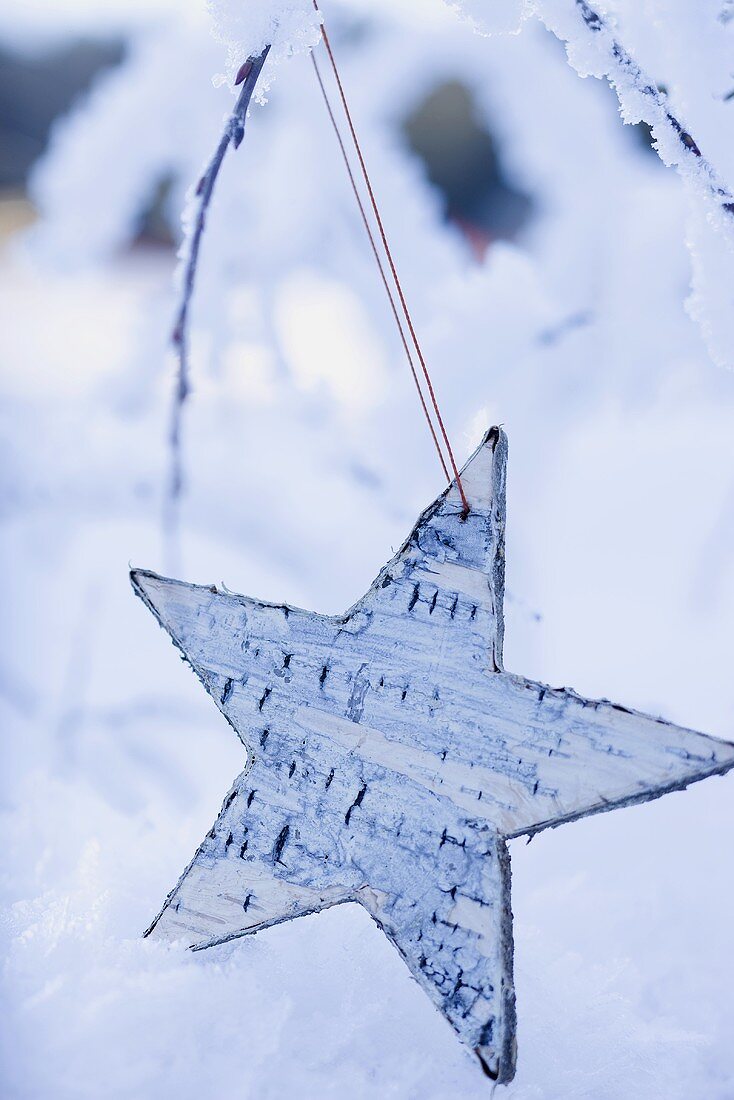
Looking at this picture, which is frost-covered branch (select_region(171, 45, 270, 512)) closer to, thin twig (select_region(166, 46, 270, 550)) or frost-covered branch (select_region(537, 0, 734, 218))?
thin twig (select_region(166, 46, 270, 550))

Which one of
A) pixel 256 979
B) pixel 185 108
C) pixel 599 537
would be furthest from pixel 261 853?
pixel 185 108

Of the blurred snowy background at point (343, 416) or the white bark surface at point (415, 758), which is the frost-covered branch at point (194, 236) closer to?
the blurred snowy background at point (343, 416)

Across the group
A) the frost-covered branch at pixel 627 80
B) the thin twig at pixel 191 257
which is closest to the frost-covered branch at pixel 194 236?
the thin twig at pixel 191 257

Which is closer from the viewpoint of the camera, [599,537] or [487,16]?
[487,16]

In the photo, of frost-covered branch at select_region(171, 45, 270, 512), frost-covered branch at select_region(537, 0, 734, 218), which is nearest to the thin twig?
frost-covered branch at select_region(171, 45, 270, 512)

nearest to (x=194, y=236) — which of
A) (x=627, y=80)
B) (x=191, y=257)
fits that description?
(x=191, y=257)

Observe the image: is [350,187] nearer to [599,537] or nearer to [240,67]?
[240,67]
